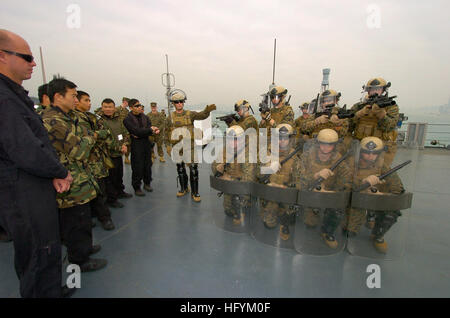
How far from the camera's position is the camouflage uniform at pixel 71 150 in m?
1.83

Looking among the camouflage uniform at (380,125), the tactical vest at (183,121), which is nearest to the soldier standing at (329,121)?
the camouflage uniform at (380,125)

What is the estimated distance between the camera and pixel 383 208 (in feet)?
7.02

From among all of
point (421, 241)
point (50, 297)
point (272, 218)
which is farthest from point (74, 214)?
point (421, 241)

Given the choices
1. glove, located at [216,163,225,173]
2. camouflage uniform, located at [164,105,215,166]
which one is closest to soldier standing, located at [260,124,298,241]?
glove, located at [216,163,225,173]

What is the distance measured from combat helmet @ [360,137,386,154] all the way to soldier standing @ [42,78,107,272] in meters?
2.75

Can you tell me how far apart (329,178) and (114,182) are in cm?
347

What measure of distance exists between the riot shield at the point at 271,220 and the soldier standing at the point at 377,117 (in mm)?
1597

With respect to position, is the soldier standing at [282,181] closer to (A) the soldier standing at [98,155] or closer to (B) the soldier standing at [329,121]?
→ (B) the soldier standing at [329,121]

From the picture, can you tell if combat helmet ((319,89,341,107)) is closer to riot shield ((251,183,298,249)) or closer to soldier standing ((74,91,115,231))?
riot shield ((251,183,298,249))

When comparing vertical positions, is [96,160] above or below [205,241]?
above

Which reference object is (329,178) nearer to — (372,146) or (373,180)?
(373,180)

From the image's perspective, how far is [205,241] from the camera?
8.55 feet
